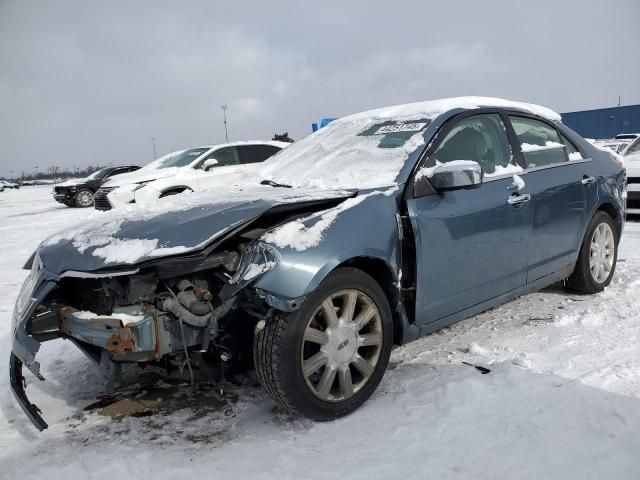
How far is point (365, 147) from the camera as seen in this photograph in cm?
332

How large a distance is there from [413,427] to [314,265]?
915mm

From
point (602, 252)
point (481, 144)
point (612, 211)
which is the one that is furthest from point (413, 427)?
point (612, 211)

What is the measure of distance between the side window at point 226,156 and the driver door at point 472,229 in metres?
7.53

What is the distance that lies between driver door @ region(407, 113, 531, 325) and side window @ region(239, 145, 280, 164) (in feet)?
24.6

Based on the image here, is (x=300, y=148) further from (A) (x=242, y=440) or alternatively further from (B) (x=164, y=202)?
(A) (x=242, y=440)

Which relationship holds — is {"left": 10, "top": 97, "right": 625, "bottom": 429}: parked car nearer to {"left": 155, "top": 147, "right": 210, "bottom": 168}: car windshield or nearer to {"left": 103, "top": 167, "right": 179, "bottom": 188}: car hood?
{"left": 103, "top": 167, "right": 179, "bottom": 188}: car hood

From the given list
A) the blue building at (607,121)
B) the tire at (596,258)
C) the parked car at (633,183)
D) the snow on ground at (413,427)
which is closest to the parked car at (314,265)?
the snow on ground at (413,427)

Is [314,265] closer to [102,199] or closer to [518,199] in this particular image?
[518,199]

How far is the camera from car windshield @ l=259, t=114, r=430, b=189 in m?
2.97

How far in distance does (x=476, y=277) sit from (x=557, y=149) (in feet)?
5.02

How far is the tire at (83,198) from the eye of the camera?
16886 mm

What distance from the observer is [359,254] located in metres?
2.47

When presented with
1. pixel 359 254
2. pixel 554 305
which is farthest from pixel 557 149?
pixel 359 254

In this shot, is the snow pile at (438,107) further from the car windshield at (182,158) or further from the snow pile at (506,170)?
the car windshield at (182,158)
